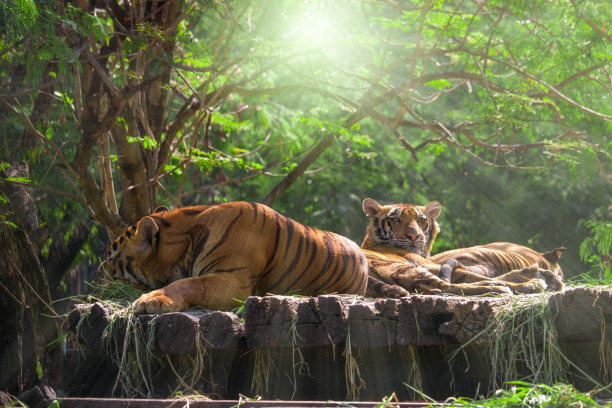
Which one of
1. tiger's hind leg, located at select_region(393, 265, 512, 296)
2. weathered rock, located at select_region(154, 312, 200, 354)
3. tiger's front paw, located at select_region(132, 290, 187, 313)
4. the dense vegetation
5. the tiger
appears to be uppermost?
the dense vegetation

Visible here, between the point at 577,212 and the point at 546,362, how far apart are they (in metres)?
12.5

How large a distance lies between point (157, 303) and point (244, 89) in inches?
133

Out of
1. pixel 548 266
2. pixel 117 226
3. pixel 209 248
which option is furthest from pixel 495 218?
pixel 209 248

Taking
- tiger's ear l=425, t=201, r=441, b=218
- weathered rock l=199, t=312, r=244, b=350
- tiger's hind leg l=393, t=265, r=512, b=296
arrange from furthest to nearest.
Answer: tiger's ear l=425, t=201, r=441, b=218 < tiger's hind leg l=393, t=265, r=512, b=296 < weathered rock l=199, t=312, r=244, b=350

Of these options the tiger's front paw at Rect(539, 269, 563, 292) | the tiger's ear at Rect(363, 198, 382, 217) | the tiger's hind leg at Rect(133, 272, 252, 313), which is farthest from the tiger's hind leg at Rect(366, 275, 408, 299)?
the tiger's ear at Rect(363, 198, 382, 217)

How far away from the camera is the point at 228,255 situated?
13.5 feet

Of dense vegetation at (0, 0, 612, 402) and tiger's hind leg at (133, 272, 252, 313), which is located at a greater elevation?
dense vegetation at (0, 0, 612, 402)

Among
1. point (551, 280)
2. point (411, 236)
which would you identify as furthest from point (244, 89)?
point (551, 280)

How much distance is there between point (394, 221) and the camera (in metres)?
6.68

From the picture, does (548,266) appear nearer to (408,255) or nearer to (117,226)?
(408,255)

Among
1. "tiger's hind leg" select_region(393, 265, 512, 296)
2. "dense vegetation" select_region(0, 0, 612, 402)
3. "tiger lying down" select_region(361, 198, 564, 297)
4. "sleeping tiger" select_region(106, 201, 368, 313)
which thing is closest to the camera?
"sleeping tiger" select_region(106, 201, 368, 313)

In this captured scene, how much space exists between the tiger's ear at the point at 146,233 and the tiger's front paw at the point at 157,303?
70cm

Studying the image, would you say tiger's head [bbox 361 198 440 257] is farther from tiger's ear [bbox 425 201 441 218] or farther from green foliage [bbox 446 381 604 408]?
green foliage [bbox 446 381 604 408]

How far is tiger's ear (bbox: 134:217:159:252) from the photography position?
429 centimetres
